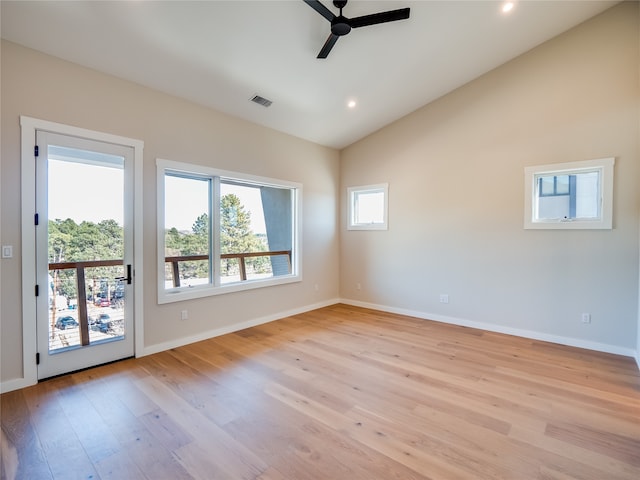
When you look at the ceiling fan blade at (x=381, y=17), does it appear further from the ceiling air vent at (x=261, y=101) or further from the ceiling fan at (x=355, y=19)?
the ceiling air vent at (x=261, y=101)

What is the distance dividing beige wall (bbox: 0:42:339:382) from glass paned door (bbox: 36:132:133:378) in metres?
0.17

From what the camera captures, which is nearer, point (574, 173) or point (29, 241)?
point (29, 241)

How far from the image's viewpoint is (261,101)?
4.12 m

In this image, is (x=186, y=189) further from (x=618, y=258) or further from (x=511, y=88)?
(x=618, y=258)

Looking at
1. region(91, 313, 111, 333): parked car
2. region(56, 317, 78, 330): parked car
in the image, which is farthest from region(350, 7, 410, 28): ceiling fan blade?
region(56, 317, 78, 330): parked car

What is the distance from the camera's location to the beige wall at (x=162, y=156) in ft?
8.84

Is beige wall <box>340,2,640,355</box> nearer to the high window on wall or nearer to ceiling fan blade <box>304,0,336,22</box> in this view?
the high window on wall

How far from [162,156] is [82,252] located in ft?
4.45

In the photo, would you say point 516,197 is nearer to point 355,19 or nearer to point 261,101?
point 355,19

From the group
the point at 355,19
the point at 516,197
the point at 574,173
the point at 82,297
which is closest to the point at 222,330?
the point at 82,297

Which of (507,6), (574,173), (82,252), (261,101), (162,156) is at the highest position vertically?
(507,6)

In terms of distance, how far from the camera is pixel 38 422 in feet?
7.41

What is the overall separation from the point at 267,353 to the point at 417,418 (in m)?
1.88

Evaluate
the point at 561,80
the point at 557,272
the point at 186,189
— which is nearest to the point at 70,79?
the point at 186,189
